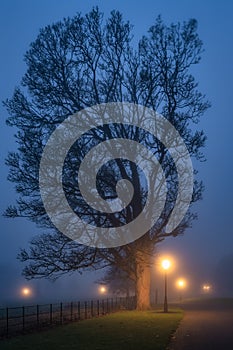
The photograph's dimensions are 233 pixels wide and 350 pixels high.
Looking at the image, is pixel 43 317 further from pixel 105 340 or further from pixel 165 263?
pixel 105 340

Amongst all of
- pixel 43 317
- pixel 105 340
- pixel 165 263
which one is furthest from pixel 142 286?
pixel 105 340

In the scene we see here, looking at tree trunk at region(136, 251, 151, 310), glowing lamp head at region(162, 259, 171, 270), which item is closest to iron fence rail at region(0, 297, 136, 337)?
tree trunk at region(136, 251, 151, 310)

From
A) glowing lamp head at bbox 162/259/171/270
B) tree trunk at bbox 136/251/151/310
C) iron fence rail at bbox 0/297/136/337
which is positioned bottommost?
iron fence rail at bbox 0/297/136/337

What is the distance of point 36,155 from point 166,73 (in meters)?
10.2

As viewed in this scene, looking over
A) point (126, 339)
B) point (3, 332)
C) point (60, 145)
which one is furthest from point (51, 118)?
point (126, 339)

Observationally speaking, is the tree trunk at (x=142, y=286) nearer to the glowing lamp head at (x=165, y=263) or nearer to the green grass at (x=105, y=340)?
the glowing lamp head at (x=165, y=263)

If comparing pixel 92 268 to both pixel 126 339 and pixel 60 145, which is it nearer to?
pixel 60 145

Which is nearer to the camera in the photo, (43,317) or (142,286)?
(142,286)

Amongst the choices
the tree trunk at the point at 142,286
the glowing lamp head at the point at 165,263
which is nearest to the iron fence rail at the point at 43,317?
the tree trunk at the point at 142,286

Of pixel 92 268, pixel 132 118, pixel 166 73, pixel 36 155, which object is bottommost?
pixel 92 268

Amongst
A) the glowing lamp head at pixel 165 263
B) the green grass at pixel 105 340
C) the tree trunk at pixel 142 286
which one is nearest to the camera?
the green grass at pixel 105 340

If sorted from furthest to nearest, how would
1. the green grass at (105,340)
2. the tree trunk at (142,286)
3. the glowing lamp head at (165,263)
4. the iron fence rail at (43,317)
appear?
the glowing lamp head at (165,263) < the tree trunk at (142,286) < the iron fence rail at (43,317) < the green grass at (105,340)

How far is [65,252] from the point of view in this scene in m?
32.6

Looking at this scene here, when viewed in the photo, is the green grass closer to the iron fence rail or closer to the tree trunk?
the iron fence rail
